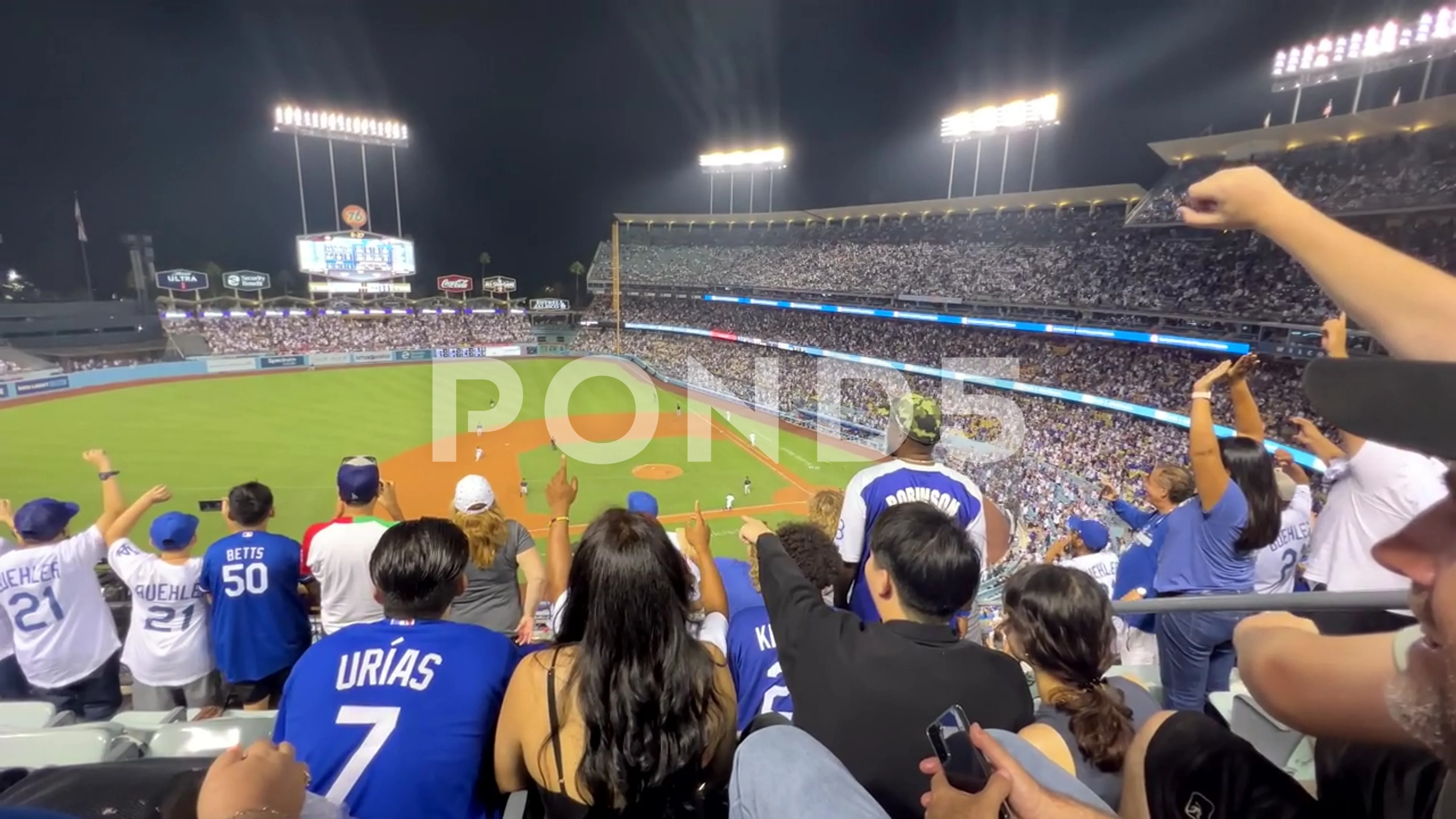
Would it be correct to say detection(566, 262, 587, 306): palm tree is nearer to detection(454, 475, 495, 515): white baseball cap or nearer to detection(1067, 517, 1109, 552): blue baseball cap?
detection(1067, 517, 1109, 552): blue baseball cap

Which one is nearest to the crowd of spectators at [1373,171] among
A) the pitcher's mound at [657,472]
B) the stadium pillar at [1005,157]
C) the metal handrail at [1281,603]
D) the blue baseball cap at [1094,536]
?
the stadium pillar at [1005,157]

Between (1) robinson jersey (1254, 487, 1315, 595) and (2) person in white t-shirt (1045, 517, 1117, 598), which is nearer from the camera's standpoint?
(1) robinson jersey (1254, 487, 1315, 595)

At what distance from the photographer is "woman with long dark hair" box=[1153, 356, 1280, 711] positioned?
12.3 feet

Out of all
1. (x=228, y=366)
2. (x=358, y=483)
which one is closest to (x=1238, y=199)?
(x=358, y=483)

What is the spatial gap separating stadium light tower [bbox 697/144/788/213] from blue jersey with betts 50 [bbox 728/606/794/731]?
5383 centimetres

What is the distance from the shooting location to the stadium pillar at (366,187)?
52.5m

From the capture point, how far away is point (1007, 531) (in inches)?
A: 822

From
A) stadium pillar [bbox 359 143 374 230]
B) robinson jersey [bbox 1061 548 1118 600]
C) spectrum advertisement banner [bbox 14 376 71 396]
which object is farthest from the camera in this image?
stadium pillar [bbox 359 143 374 230]

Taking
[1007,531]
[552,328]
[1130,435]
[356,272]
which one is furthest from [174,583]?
[552,328]

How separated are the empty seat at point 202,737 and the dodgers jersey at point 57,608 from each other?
2.31 meters

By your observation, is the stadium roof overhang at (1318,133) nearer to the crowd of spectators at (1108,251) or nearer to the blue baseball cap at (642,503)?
the crowd of spectators at (1108,251)

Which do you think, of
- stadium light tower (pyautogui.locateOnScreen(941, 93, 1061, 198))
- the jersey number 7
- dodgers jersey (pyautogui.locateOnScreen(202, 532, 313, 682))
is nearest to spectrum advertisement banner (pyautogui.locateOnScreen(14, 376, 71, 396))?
dodgers jersey (pyautogui.locateOnScreen(202, 532, 313, 682))

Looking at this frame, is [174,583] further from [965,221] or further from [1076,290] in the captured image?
[965,221]

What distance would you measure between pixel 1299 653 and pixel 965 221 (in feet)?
148
